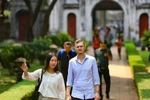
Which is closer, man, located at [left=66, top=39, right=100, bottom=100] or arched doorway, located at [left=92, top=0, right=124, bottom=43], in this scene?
man, located at [left=66, top=39, right=100, bottom=100]

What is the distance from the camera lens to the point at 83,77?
7.08 metres

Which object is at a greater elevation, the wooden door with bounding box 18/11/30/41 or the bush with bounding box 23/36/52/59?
the wooden door with bounding box 18/11/30/41

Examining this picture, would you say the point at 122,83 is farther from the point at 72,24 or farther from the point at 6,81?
the point at 72,24

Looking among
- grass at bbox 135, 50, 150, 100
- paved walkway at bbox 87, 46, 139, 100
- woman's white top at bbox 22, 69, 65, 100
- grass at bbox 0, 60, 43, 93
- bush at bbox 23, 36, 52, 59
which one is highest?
woman's white top at bbox 22, 69, 65, 100

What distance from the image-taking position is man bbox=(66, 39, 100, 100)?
7035mm

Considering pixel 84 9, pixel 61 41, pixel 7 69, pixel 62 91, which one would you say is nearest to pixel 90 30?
pixel 84 9

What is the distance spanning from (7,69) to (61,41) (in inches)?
400

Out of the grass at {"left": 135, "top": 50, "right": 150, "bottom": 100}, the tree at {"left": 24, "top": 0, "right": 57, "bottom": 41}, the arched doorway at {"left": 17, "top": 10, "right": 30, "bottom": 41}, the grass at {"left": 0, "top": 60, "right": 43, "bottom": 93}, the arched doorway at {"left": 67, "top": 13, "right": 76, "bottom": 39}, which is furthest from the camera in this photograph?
the arched doorway at {"left": 17, "top": 10, "right": 30, "bottom": 41}

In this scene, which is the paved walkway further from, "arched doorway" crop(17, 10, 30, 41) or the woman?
"arched doorway" crop(17, 10, 30, 41)

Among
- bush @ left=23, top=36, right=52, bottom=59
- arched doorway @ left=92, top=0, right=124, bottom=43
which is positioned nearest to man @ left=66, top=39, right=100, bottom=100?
bush @ left=23, top=36, right=52, bottom=59

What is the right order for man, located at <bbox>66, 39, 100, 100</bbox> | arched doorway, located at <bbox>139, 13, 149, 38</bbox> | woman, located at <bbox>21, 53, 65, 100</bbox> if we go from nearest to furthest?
1. man, located at <bbox>66, 39, 100, 100</bbox>
2. woman, located at <bbox>21, 53, 65, 100</bbox>
3. arched doorway, located at <bbox>139, 13, 149, 38</bbox>

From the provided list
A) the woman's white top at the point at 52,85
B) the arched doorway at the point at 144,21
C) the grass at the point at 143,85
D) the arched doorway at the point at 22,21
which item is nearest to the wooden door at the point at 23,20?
the arched doorway at the point at 22,21

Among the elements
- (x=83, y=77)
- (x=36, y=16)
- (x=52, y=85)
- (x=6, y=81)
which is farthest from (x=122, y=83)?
(x=36, y=16)

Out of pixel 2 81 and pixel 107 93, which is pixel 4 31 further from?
pixel 107 93
